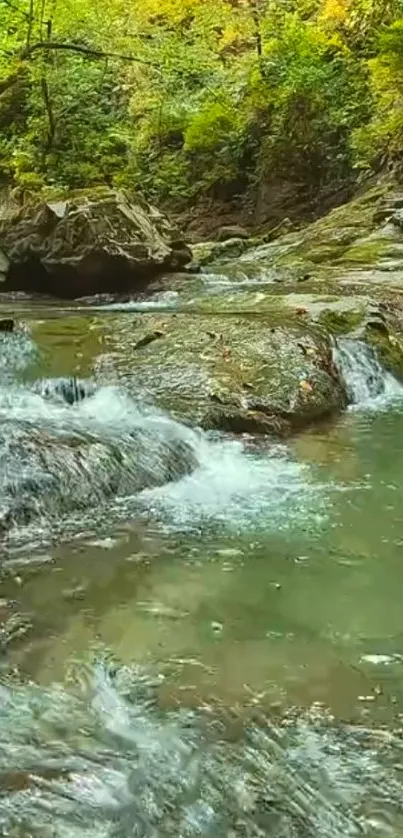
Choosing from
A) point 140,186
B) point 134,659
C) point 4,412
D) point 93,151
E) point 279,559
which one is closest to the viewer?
point 134,659

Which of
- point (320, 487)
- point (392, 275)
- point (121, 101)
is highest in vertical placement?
point (121, 101)

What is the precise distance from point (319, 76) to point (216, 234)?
13.2ft

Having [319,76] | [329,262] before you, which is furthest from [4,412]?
[319,76]

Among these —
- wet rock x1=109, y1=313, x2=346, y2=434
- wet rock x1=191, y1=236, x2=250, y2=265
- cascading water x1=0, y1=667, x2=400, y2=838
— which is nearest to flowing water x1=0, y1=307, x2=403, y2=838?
cascading water x1=0, y1=667, x2=400, y2=838

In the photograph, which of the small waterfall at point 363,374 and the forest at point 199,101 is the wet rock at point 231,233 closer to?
the forest at point 199,101

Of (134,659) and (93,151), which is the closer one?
(134,659)

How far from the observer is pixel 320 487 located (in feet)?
17.9

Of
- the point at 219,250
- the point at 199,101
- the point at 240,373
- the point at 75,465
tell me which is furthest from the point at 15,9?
the point at 75,465

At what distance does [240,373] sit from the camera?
7.36 meters

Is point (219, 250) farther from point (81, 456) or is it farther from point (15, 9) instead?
point (81, 456)

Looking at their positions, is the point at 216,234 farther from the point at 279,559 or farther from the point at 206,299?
the point at 279,559

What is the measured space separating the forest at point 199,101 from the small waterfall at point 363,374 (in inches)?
327

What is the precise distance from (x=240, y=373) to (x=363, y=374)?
153cm

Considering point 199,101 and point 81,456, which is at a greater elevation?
point 199,101
